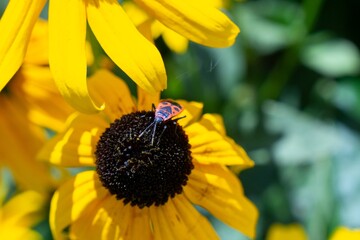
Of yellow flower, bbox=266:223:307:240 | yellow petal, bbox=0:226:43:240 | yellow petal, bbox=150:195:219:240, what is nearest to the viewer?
yellow petal, bbox=150:195:219:240

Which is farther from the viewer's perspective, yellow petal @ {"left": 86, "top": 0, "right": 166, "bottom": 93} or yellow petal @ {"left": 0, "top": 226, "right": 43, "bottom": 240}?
yellow petal @ {"left": 0, "top": 226, "right": 43, "bottom": 240}

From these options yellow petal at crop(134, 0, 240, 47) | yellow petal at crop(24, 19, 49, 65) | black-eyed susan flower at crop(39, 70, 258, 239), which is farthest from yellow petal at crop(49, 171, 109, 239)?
yellow petal at crop(24, 19, 49, 65)

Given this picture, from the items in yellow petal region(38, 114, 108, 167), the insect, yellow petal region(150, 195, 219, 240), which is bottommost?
yellow petal region(150, 195, 219, 240)

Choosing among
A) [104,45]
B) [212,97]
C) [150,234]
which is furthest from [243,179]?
[104,45]

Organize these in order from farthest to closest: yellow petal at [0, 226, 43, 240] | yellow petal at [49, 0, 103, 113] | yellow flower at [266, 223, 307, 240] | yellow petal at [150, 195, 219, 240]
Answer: yellow petal at [0, 226, 43, 240], yellow flower at [266, 223, 307, 240], yellow petal at [150, 195, 219, 240], yellow petal at [49, 0, 103, 113]

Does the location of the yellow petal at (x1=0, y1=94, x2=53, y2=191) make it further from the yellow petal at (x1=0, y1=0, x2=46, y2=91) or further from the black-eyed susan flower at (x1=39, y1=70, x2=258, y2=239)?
the yellow petal at (x1=0, y1=0, x2=46, y2=91)

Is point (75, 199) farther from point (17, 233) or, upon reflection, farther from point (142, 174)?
point (17, 233)
